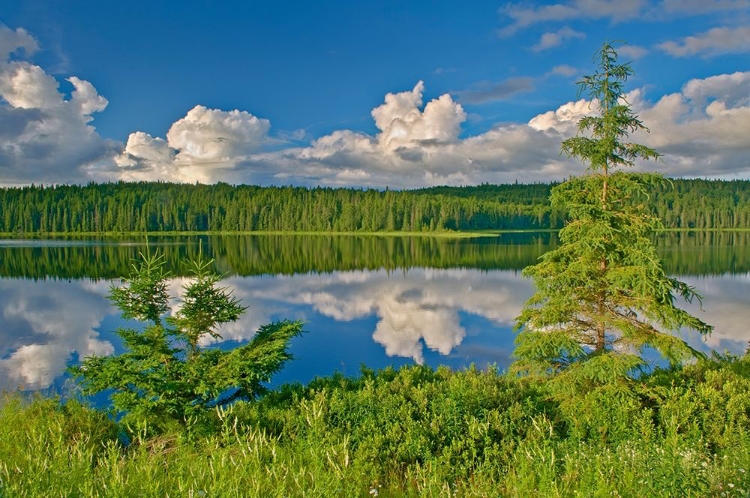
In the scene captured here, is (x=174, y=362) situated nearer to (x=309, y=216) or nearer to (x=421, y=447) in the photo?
(x=421, y=447)

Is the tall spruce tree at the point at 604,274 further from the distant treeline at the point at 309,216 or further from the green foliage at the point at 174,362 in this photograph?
the distant treeline at the point at 309,216

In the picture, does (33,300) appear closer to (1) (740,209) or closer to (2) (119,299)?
(2) (119,299)

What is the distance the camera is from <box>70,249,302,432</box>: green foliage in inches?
382

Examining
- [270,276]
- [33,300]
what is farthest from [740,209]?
[33,300]

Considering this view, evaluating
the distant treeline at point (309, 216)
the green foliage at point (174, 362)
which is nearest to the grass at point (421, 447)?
the green foliage at point (174, 362)

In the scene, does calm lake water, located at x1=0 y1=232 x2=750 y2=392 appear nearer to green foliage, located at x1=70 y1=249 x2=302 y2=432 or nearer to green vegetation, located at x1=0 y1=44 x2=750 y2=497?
green foliage, located at x1=70 y1=249 x2=302 y2=432

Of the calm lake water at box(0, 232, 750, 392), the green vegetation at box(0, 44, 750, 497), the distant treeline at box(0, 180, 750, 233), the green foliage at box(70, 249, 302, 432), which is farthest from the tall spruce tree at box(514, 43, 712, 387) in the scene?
the distant treeline at box(0, 180, 750, 233)

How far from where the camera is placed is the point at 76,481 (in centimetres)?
527

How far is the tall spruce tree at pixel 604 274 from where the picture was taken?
31.2ft

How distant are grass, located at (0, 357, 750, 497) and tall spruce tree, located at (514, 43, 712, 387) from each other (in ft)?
2.56

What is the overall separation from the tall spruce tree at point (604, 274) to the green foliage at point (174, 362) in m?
5.37

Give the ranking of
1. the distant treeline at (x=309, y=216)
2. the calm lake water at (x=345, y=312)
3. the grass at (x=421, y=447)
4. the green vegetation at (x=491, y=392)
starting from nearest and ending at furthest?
the grass at (x=421, y=447) < the green vegetation at (x=491, y=392) < the calm lake water at (x=345, y=312) < the distant treeline at (x=309, y=216)

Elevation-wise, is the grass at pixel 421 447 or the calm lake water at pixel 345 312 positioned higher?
the grass at pixel 421 447

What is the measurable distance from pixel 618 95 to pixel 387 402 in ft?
24.7
